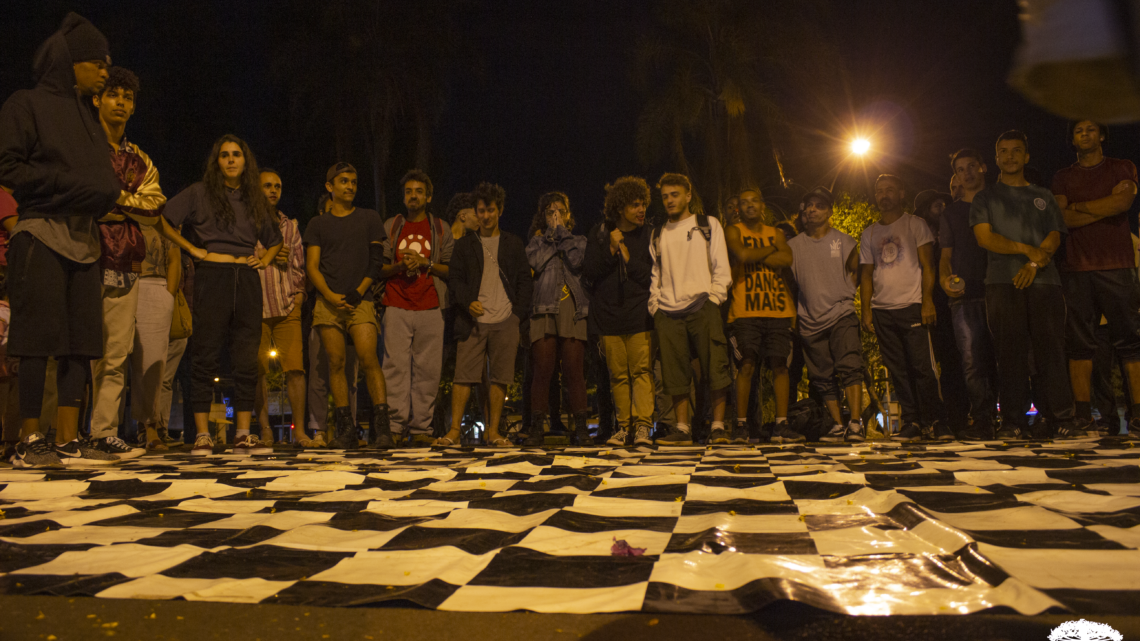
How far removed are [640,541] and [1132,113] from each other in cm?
118

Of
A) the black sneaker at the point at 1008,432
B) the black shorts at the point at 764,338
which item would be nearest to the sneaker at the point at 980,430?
the black sneaker at the point at 1008,432

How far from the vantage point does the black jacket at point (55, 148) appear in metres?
3.29

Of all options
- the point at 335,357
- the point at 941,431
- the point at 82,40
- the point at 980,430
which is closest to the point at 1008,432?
the point at 980,430

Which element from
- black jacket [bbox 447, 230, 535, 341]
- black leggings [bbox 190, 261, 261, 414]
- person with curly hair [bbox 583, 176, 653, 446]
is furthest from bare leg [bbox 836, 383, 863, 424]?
black leggings [bbox 190, 261, 261, 414]

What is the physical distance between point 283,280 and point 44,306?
1732 millimetres

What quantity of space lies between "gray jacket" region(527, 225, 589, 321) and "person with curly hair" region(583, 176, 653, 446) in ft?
0.36

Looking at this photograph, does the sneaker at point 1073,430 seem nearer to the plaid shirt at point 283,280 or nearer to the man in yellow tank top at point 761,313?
the man in yellow tank top at point 761,313

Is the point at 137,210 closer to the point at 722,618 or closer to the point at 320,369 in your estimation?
the point at 320,369

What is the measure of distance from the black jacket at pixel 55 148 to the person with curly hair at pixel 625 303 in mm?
2848

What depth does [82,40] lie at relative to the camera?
353cm

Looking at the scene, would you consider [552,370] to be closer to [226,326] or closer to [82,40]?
[226,326]

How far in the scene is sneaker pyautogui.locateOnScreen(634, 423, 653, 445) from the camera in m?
4.84

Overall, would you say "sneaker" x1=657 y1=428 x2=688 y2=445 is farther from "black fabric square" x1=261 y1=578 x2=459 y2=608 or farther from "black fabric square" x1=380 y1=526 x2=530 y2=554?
"black fabric square" x1=261 y1=578 x2=459 y2=608

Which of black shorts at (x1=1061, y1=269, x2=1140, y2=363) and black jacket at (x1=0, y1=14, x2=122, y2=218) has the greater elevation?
black jacket at (x1=0, y1=14, x2=122, y2=218)
